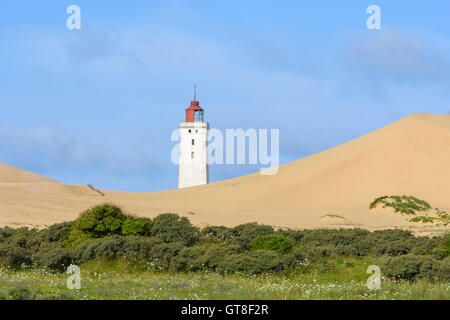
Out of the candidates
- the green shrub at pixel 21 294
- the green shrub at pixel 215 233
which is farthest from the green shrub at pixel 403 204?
the green shrub at pixel 21 294

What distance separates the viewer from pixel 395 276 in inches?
710

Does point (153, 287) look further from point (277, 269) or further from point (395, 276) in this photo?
point (395, 276)

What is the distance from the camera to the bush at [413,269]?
17.8 m

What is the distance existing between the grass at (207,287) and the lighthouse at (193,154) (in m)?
51.8

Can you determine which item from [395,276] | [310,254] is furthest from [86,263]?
[395,276]

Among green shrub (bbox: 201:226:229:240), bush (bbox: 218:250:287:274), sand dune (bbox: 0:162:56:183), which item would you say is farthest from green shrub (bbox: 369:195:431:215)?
sand dune (bbox: 0:162:56:183)

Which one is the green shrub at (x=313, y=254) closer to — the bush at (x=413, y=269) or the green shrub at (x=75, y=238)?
the bush at (x=413, y=269)

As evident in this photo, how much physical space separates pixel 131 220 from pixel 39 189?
98.0 feet

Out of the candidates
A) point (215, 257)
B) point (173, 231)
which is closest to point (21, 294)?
point (215, 257)

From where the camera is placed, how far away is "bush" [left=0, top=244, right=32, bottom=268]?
2086cm

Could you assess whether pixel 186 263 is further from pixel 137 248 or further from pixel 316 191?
pixel 316 191

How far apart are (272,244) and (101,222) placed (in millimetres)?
6158

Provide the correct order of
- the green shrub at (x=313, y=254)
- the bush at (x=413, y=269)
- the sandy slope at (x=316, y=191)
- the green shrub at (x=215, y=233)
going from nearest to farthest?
the bush at (x=413, y=269) < the green shrub at (x=313, y=254) < the green shrub at (x=215, y=233) < the sandy slope at (x=316, y=191)

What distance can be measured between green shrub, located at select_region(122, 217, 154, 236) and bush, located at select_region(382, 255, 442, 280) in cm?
1008
